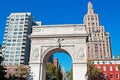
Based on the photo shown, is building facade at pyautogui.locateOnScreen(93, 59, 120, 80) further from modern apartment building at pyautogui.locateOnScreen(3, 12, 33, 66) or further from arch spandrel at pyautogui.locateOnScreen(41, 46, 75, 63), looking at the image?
modern apartment building at pyautogui.locateOnScreen(3, 12, 33, 66)

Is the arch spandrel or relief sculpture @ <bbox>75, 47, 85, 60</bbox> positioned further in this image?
the arch spandrel

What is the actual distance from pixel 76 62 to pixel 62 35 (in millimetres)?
4023

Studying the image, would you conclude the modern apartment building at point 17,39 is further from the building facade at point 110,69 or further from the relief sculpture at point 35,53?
the relief sculpture at point 35,53

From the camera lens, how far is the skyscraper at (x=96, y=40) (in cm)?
10050

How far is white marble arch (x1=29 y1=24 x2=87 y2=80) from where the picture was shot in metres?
26.4

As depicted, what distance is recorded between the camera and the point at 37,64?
2684 cm

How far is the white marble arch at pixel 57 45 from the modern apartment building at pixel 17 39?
170 ft

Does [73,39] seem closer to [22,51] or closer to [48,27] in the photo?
[48,27]

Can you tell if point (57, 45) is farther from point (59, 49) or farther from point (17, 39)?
point (17, 39)

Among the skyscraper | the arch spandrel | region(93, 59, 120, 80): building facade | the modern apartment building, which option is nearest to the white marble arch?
the arch spandrel

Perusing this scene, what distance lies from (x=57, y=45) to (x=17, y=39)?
192 ft

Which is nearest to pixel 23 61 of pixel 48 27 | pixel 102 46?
pixel 102 46

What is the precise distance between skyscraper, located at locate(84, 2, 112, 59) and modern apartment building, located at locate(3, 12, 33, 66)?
31525 millimetres

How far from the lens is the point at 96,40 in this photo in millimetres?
102750
